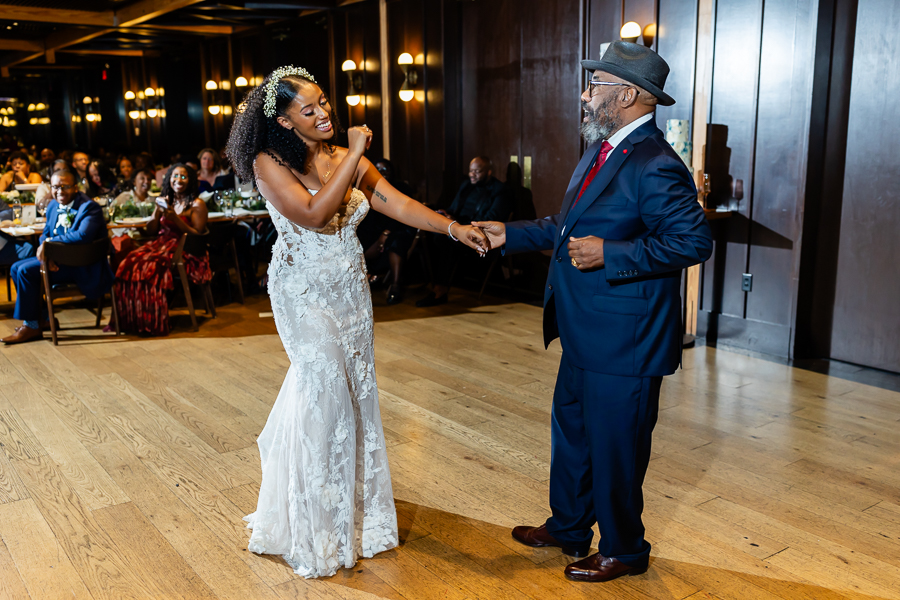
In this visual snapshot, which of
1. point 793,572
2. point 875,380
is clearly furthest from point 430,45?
point 793,572

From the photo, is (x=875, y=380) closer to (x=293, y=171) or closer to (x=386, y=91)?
(x=293, y=171)

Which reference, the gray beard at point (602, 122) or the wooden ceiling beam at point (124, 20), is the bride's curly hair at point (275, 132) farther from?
the wooden ceiling beam at point (124, 20)

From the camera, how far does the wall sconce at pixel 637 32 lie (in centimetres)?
568

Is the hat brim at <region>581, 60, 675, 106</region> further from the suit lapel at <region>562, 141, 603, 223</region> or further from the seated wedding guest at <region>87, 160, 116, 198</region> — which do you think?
the seated wedding guest at <region>87, 160, 116, 198</region>

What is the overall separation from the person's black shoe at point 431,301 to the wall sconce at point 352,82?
3328mm

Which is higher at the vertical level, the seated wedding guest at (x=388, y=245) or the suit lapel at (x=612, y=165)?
the suit lapel at (x=612, y=165)

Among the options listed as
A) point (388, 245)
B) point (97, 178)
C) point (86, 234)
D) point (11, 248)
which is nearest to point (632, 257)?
point (86, 234)

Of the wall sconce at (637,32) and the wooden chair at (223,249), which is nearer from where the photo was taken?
the wall sconce at (637,32)

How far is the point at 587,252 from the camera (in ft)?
7.25

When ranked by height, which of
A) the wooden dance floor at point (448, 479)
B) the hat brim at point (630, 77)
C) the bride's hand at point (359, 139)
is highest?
the hat brim at point (630, 77)

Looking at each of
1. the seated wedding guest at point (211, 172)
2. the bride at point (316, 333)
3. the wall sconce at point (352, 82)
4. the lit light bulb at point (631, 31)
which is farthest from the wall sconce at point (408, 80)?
the bride at point (316, 333)

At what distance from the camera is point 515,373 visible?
4879 mm

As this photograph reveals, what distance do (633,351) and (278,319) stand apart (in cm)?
119

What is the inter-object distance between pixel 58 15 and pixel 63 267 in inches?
272
